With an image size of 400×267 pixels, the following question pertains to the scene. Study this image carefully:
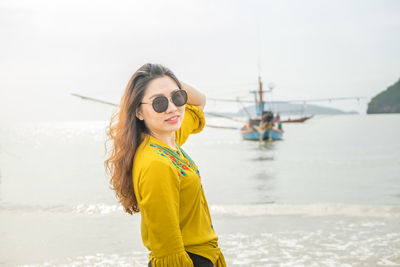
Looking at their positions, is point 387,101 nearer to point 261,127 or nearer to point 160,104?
point 261,127

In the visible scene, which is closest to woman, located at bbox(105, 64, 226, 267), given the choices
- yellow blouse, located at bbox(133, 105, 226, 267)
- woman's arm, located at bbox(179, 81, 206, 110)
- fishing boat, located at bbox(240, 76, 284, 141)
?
yellow blouse, located at bbox(133, 105, 226, 267)

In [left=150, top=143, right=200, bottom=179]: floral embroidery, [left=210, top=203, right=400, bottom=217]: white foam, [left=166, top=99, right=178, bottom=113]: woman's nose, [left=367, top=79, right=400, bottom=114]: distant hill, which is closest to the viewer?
[left=150, top=143, right=200, bottom=179]: floral embroidery

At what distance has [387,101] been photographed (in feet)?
547

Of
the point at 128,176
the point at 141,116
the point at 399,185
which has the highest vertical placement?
the point at 141,116

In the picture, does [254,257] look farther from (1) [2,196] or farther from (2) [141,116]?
(1) [2,196]

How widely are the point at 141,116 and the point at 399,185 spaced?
1639 centimetres

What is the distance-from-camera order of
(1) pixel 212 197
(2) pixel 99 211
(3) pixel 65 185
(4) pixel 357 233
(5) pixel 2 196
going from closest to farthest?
1. (4) pixel 357 233
2. (2) pixel 99 211
3. (1) pixel 212 197
4. (5) pixel 2 196
5. (3) pixel 65 185

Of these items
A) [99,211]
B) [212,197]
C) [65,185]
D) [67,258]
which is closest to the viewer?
[67,258]

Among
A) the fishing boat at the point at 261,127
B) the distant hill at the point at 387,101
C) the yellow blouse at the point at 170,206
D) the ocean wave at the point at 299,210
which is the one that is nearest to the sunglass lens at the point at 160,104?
the yellow blouse at the point at 170,206

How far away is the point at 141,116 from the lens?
1.70 metres

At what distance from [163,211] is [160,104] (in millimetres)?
456

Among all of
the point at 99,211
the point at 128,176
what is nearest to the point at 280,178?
the point at 99,211

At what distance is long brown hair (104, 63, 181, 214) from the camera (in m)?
1.65

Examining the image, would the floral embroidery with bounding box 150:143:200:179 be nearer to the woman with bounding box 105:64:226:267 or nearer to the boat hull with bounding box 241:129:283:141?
the woman with bounding box 105:64:226:267
